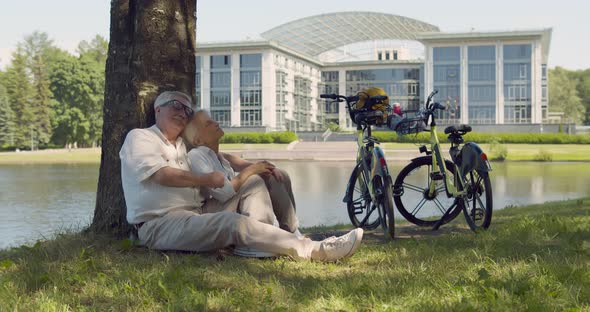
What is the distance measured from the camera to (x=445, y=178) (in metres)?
5.76

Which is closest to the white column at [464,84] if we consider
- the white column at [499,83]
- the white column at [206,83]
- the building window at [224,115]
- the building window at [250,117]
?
the white column at [499,83]

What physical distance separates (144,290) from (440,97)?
220 feet

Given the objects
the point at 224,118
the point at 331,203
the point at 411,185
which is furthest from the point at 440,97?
the point at 411,185

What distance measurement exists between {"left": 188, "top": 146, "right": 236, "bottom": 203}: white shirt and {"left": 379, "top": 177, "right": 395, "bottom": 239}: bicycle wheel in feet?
4.51

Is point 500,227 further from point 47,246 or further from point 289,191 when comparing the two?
point 47,246

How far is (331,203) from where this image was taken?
14.9m

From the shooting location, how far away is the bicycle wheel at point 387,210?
5238 millimetres

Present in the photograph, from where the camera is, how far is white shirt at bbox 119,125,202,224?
13.7 feet

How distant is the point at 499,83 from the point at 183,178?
66953mm

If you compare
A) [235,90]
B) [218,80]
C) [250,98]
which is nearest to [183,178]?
[250,98]

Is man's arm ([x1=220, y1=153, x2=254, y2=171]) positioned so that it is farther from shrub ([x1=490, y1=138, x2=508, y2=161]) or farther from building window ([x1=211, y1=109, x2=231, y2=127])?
building window ([x1=211, y1=109, x2=231, y2=127])

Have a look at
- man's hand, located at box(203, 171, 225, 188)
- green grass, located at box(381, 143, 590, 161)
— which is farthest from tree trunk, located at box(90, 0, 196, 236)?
green grass, located at box(381, 143, 590, 161)

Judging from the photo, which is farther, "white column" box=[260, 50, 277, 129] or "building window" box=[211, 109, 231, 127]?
"building window" box=[211, 109, 231, 127]

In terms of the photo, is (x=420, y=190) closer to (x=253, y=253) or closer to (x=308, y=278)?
(x=253, y=253)
